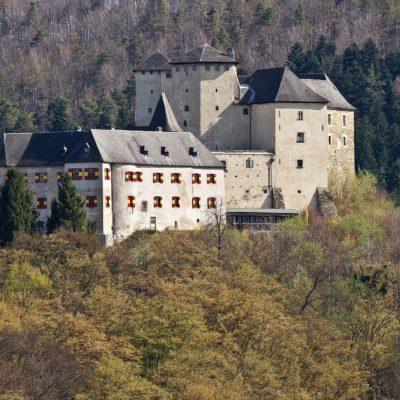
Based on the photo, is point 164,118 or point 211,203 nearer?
point 211,203

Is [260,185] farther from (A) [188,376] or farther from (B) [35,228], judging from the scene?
(A) [188,376]

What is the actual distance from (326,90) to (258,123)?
30.8 feet

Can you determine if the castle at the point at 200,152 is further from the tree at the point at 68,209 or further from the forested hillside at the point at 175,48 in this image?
the forested hillside at the point at 175,48

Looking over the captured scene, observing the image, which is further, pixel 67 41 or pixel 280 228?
pixel 67 41

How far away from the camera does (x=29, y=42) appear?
19712 centimetres

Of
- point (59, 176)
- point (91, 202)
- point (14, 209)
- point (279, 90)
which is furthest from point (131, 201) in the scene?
point (279, 90)

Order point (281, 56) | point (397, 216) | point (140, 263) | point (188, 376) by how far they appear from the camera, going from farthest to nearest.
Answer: point (281, 56), point (397, 216), point (140, 263), point (188, 376)

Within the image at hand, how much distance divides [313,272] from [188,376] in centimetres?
2602

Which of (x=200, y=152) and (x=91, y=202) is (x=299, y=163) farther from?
(x=91, y=202)

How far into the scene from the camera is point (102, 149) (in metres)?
114

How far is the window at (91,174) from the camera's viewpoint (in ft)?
370

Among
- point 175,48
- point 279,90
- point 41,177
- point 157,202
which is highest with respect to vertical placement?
point 175,48

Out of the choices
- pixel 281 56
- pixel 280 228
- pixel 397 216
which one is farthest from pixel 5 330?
pixel 281 56

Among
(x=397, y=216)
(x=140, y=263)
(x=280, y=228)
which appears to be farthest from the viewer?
(x=397, y=216)
